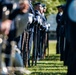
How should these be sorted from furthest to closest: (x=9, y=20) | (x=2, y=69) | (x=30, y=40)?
(x=30, y=40), (x=9, y=20), (x=2, y=69)

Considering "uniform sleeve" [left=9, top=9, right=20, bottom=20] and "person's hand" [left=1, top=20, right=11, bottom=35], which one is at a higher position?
"uniform sleeve" [left=9, top=9, right=20, bottom=20]

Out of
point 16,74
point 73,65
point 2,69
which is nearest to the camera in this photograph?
point 2,69

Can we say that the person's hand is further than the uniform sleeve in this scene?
No

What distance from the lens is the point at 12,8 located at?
6.21 meters

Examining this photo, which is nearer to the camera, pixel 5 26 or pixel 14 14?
pixel 5 26

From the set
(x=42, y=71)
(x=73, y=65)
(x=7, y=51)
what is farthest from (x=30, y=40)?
(x=7, y=51)

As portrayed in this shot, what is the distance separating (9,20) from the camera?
608cm

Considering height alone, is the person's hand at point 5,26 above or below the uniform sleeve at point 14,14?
below

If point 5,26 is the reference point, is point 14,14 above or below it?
above

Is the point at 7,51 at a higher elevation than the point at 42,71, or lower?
higher

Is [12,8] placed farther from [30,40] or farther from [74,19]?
[30,40]

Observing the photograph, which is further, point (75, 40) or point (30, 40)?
point (30, 40)

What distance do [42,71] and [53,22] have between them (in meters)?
36.3

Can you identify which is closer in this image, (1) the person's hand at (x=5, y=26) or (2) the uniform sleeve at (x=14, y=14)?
(1) the person's hand at (x=5, y=26)
